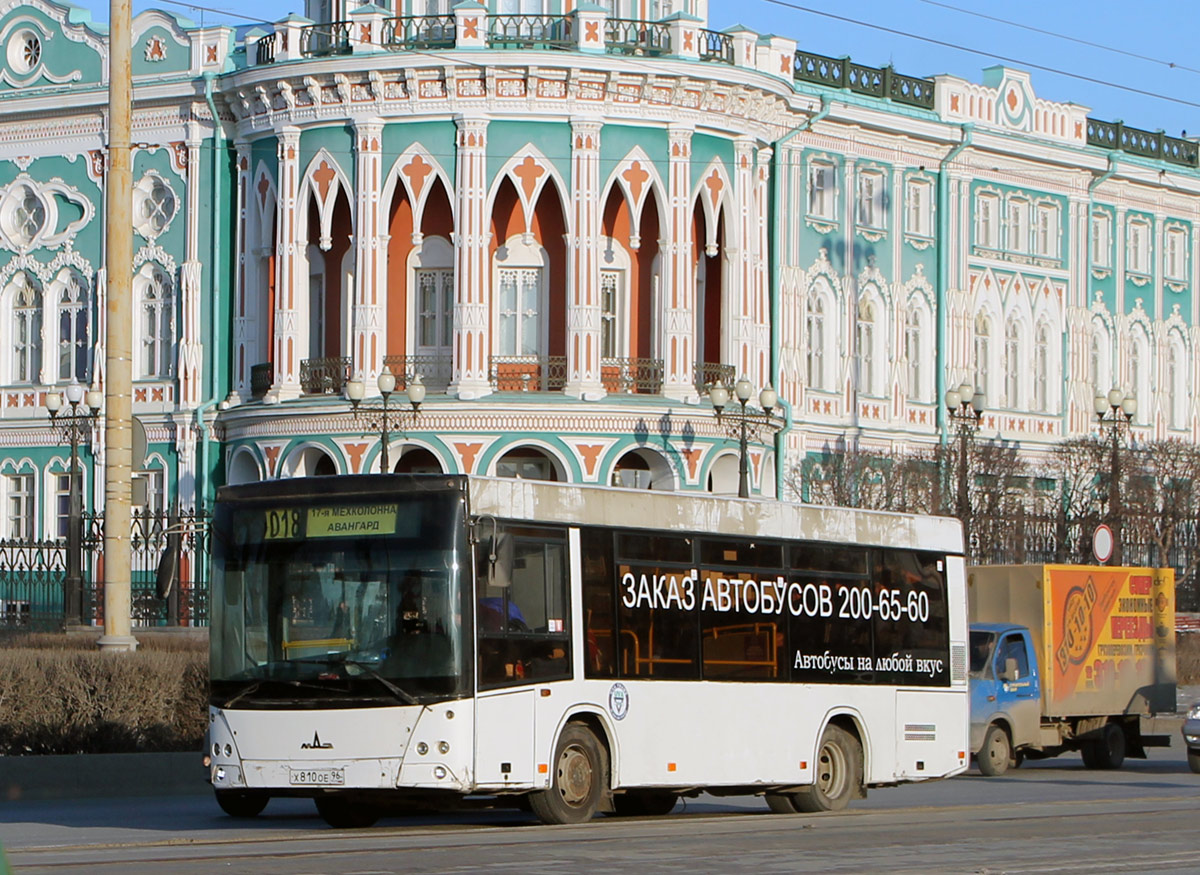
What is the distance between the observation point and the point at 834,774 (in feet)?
69.0

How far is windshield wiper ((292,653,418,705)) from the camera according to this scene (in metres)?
17.4

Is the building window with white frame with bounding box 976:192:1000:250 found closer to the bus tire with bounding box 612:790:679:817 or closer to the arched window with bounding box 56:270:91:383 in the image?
the arched window with bounding box 56:270:91:383

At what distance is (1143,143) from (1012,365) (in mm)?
7405

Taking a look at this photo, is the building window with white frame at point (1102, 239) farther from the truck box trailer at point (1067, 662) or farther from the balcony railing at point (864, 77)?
the truck box trailer at point (1067, 662)

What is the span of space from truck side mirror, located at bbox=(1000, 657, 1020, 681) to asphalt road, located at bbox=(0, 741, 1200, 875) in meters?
5.16

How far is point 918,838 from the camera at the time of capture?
56.9 feet

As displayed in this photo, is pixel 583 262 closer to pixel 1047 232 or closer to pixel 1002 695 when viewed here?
pixel 1047 232

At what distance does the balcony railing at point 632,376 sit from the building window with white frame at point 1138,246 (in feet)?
58.0

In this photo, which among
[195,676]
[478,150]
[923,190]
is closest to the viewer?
[195,676]

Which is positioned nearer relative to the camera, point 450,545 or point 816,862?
point 816,862

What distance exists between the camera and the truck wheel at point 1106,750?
29516 millimetres

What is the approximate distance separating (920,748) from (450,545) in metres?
6.25

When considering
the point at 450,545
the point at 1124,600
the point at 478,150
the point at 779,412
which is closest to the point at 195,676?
the point at 450,545

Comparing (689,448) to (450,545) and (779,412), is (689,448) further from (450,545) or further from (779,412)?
(450,545)
